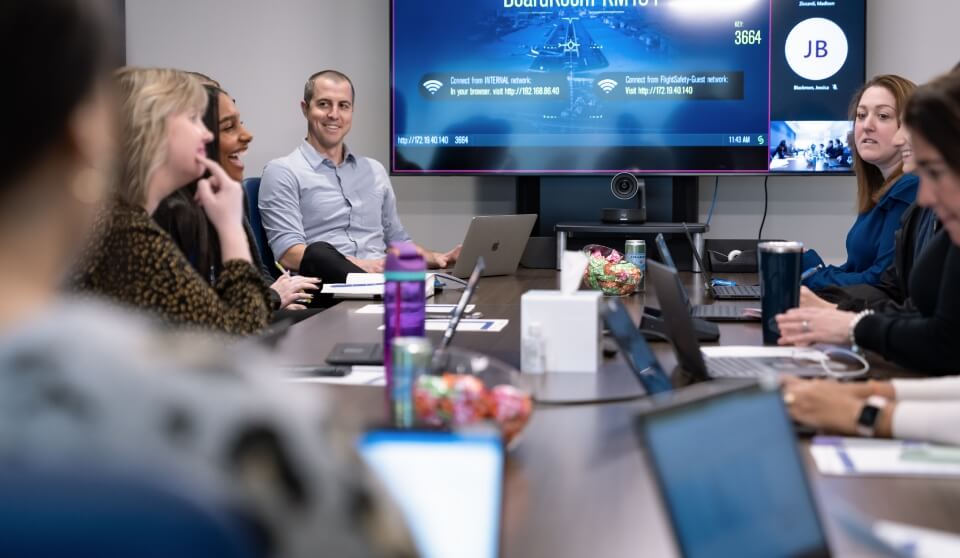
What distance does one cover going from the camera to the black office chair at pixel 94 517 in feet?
1.46

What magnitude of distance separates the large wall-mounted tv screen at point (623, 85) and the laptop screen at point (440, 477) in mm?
4159

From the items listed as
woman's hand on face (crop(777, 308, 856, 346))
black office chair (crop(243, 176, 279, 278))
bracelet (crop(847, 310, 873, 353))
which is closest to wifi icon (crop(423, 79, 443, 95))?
black office chair (crop(243, 176, 279, 278))

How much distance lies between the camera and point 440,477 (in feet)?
2.66

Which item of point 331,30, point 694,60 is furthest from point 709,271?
point 331,30

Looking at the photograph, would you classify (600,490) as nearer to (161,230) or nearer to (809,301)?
(161,230)

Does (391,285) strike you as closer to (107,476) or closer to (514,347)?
(514,347)

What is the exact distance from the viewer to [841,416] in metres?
1.40

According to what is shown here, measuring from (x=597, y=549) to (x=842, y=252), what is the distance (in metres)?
4.53

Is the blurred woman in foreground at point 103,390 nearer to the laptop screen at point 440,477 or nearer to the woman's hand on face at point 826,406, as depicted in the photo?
the laptop screen at point 440,477

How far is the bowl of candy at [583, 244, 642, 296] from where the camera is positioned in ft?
10.2

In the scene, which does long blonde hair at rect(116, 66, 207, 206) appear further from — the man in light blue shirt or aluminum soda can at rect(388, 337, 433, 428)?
the man in light blue shirt

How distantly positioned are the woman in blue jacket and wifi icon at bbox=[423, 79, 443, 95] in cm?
194

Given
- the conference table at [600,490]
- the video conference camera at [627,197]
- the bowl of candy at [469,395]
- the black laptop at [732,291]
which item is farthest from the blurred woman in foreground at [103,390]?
the video conference camera at [627,197]

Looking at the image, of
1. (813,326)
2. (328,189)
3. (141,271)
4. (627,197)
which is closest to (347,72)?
(328,189)
